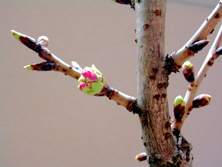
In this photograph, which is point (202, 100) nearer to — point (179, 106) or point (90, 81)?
point (179, 106)

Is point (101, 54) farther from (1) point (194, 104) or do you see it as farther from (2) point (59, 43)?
(1) point (194, 104)

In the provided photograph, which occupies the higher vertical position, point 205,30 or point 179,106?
point 205,30

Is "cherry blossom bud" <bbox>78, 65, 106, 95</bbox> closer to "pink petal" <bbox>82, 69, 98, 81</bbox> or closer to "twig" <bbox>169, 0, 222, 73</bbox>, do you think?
"pink petal" <bbox>82, 69, 98, 81</bbox>

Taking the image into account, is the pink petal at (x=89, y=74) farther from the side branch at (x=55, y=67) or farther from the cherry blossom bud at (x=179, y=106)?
the cherry blossom bud at (x=179, y=106)

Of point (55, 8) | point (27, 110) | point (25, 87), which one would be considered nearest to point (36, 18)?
point (55, 8)

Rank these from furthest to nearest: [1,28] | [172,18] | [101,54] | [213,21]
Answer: [172,18] < [101,54] < [1,28] < [213,21]

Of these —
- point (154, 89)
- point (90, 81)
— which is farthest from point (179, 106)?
point (90, 81)
